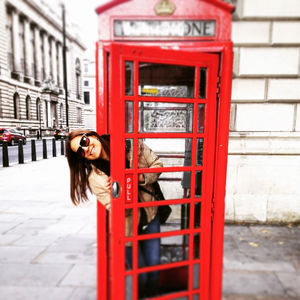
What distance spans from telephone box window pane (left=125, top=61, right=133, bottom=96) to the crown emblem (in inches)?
17.5

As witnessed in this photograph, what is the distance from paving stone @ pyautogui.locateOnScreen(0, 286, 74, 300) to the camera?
245 centimetres

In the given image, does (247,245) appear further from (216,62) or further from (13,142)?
(13,142)

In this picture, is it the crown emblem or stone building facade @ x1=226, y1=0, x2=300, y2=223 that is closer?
the crown emblem

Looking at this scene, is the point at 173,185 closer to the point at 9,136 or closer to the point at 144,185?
the point at 144,185

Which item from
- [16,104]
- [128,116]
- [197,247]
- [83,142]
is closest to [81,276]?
[197,247]

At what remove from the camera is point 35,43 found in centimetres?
4122

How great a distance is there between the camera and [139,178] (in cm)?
207

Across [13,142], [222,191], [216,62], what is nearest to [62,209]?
[222,191]

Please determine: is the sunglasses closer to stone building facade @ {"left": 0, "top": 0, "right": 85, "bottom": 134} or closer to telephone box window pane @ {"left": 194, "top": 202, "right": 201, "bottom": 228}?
telephone box window pane @ {"left": 194, "top": 202, "right": 201, "bottom": 228}

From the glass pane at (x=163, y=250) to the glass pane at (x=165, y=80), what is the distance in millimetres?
1209

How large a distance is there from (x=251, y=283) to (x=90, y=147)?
2.17 m

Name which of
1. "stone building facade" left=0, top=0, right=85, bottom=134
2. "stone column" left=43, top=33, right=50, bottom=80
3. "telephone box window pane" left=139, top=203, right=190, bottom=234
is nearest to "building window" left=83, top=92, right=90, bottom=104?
"stone building facade" left=0, top=0, right=85, bottom=134

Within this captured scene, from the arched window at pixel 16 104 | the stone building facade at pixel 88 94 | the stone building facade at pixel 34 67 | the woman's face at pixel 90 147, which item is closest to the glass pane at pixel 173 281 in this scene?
the woman's face at pixel 90 147

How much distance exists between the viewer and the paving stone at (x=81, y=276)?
8.75 ft
